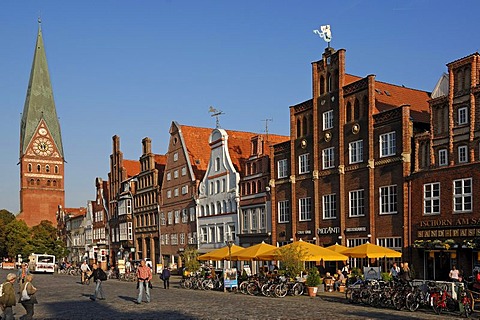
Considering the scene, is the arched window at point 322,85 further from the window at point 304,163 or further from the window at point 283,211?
the window at point 283,211

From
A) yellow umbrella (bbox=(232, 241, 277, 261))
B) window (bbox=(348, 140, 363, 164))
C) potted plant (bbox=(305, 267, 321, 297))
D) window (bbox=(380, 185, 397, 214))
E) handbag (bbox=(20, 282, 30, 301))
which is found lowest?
potted plant (bbox=(305, 267, 321, 297))

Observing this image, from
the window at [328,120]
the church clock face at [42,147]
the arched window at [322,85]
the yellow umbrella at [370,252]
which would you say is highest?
the church clock face at [42,147]

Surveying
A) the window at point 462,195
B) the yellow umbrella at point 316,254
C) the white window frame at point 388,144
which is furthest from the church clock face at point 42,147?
the window at point 462,195

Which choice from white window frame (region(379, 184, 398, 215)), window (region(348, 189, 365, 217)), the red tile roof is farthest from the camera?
the red tile roof

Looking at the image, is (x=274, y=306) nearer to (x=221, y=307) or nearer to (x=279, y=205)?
(x=221, y=307)

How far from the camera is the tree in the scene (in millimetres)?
115875

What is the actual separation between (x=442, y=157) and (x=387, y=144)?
443 cm

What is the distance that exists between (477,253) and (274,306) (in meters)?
13.0

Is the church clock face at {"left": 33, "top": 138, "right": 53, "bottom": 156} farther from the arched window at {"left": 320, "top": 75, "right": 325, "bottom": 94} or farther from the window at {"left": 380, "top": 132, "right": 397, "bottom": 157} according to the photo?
the window at {"left": 380, "top": 132, "right": 397, "bottom": 157}

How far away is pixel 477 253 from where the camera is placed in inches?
1357

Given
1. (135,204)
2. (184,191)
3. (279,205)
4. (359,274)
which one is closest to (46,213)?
(135,204)

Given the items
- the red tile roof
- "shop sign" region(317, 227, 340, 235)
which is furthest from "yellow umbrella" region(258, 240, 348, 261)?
the red tile roof

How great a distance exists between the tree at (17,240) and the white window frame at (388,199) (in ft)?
288

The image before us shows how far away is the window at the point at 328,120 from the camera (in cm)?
4638
